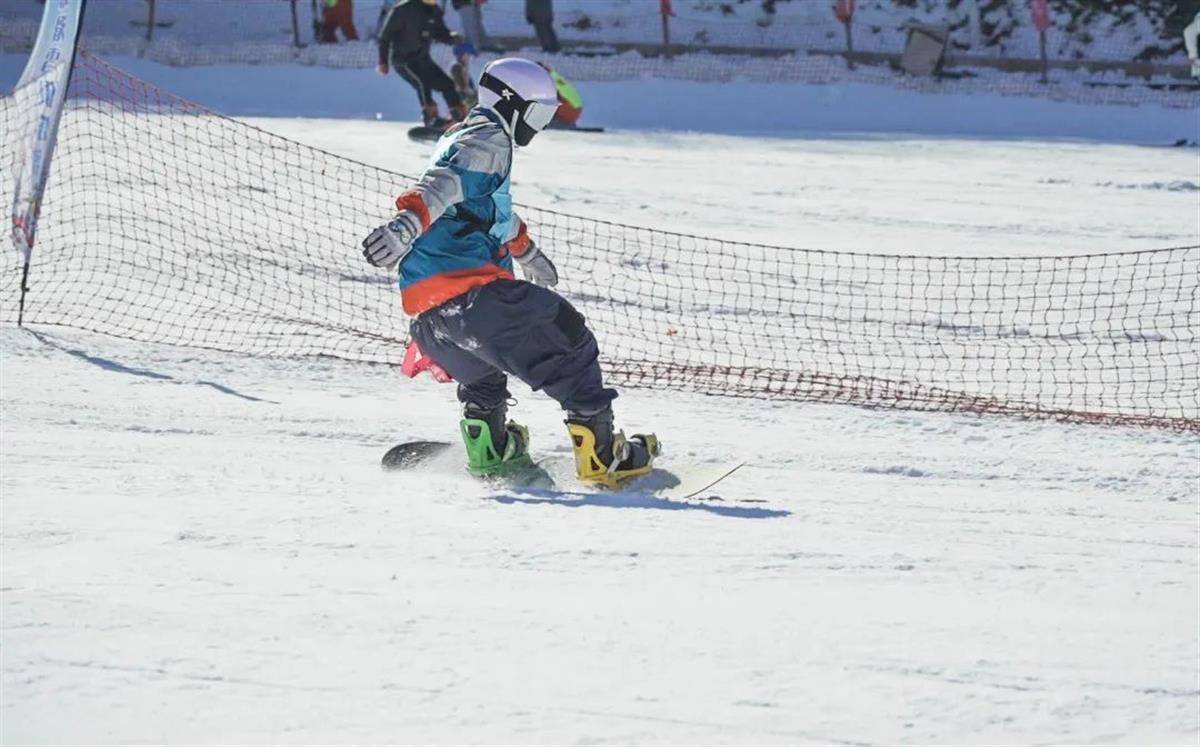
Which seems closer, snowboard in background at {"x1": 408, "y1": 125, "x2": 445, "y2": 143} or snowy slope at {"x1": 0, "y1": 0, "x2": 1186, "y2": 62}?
snowboard in background at {"x1": 408, "y1": 125, "x2": 445, "y2": 143}

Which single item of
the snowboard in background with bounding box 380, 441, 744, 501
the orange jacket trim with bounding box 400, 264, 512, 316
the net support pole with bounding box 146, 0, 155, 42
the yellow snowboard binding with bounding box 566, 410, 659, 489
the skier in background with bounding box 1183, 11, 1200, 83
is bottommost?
the snowboard in background with bounding box 380, 441, 744, 501

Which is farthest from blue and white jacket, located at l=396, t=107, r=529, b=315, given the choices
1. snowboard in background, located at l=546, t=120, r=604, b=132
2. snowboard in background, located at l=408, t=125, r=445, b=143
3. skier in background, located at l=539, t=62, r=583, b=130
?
snowboard in background, located at l=546, t=120, r=604, b=132

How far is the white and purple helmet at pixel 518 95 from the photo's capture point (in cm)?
530

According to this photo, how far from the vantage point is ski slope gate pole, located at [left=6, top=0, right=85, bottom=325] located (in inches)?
304

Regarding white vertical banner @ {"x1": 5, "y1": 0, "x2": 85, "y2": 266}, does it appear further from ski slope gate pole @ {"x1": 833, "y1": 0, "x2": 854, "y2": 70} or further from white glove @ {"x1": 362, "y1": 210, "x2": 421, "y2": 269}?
ski slope gate pole @ {"x1": 833, "y1": 0, "x2": 854, "y2": 70}

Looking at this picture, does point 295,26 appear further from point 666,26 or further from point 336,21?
point 666,26

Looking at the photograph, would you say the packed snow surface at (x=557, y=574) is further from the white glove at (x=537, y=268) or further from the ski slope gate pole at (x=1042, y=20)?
the ski slope gate pole at (x=1042, y=20)

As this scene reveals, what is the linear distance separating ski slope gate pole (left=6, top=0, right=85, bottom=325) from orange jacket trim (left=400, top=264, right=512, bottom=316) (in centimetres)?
325

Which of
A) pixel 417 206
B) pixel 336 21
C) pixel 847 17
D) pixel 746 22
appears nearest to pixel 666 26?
pixel 746 22

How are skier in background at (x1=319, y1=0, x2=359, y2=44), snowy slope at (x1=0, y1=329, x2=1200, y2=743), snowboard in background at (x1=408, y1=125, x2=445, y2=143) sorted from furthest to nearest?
skier in background at (x1=319, y1=0, x2=359, y2=44) → snowboard in background at (x1=408, y1=125, x2=445, y2=143) → snowy slope at (x1=0, y1=329, x2=1200, y2=743)

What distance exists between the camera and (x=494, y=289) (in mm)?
5223

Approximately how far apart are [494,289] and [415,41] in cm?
1066

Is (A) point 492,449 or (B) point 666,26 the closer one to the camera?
(A) point 492,449

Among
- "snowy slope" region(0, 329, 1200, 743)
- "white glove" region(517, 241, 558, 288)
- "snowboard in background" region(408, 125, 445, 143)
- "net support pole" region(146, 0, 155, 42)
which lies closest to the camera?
"snowy slope" region(0, 329, 1200, 743)
